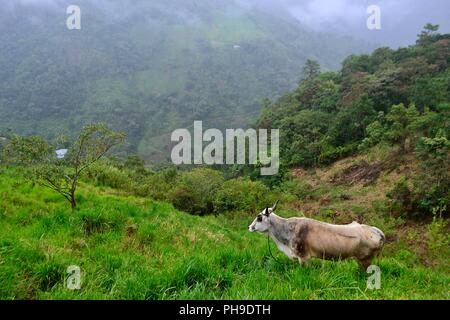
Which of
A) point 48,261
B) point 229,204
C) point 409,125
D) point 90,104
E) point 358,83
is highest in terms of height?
point 90,104

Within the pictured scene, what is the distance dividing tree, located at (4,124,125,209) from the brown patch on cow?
26.5 feet

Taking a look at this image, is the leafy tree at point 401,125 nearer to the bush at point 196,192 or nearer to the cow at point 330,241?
the bush at point 196,192

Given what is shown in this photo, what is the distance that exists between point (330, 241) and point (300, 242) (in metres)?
0.55

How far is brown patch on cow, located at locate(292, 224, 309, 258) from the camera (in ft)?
24.1

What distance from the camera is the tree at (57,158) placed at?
1265 centimetres

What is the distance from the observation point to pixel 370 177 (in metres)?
34.2

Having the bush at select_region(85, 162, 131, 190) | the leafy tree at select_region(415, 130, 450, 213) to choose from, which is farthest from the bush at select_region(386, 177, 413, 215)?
the bush at select_region(85, 162, 131, 190)

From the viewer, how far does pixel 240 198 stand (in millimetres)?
27906

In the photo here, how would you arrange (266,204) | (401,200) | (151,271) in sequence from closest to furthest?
(151,271), (401,200), (266,204)

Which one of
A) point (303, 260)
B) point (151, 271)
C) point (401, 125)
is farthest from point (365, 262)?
point (401, 125)

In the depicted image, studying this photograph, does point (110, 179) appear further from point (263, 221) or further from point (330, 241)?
point (330, 241)
